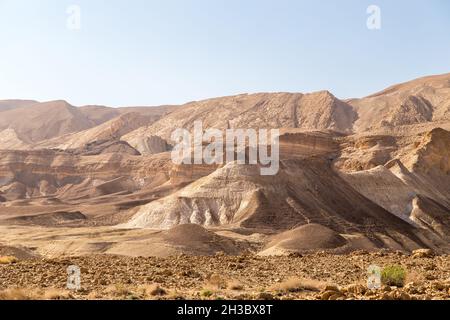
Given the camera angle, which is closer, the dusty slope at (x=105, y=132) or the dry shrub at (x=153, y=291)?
the dry shrub at (x=153, y=291)

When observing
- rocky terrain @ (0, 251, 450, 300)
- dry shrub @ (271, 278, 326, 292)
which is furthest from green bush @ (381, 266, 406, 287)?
dry shrub @ (271, 278, 326, 292)

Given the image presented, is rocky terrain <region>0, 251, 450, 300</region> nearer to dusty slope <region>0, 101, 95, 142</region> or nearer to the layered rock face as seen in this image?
the layered rock face

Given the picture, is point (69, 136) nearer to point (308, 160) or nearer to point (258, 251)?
point (308, 160)

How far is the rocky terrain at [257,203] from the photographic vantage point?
662 inches

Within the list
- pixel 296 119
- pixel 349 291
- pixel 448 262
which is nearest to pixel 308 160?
pixel 448 262

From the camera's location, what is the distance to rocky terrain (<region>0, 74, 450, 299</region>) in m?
16.8

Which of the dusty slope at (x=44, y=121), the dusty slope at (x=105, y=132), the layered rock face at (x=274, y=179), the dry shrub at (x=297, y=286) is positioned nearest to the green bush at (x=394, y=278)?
the dry shrub at (x=297, y=286)

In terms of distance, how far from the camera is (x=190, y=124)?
131750mm

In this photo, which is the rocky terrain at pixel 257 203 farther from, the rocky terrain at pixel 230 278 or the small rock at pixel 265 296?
the small rock at pixel 265 296

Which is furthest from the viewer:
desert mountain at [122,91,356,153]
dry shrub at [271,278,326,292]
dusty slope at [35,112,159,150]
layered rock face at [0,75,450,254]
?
dusty slope at [35,112,159,150]

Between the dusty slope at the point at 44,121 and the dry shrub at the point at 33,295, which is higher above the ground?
the dusty slope at the point at 44,121

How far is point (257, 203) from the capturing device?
49281 mm
